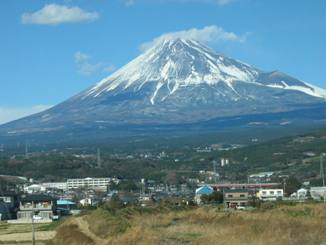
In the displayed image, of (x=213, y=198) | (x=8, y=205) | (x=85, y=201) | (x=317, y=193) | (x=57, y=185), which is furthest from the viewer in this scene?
(x=57, y=185)

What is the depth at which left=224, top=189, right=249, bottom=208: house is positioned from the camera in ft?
159

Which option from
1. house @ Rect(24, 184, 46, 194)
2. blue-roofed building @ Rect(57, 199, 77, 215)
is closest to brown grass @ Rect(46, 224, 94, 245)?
blue-roofed building @ Rect(57, 199, 77, 215)

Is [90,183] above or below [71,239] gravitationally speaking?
above

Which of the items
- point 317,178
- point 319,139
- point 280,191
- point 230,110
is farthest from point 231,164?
point 230,110

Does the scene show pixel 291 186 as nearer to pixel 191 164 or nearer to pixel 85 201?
pixel 85 201

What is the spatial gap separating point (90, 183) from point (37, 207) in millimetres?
26172

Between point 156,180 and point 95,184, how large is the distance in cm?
568

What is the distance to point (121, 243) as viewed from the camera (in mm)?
Answer: 18984

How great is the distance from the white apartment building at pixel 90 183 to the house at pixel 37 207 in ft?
73.6

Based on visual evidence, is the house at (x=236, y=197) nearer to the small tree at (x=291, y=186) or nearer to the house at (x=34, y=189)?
the small tree at (x=291, y=186)

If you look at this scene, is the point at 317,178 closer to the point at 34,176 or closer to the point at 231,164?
the point at 231,164

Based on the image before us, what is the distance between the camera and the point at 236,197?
5128cm

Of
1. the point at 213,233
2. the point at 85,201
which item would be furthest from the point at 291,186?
the point at 213,233

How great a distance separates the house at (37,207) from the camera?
47822 millimetres
